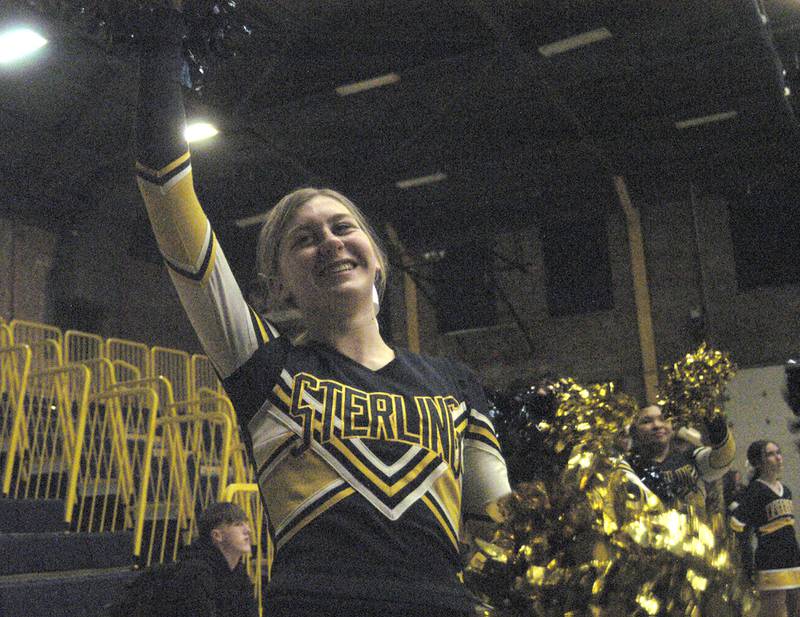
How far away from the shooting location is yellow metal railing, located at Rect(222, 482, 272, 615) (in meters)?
5.40

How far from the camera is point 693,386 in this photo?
477cm

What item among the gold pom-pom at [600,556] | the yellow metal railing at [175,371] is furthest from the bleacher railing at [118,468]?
the gold pom-pom at [600,556]

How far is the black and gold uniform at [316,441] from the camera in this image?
1.27 m

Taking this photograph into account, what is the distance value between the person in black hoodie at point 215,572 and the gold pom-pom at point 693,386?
2186 millimetres

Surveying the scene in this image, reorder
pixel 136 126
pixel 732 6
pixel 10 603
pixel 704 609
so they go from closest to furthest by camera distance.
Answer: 1. pixel 704 609
2. pixel 136 126
3. pixel 10 603
4. pixel 732 6

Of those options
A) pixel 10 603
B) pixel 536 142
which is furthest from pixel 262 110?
pixel 10 603

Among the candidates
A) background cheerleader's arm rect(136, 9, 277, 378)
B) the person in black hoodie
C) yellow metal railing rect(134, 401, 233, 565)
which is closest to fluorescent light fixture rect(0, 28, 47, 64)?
yellow metal railing rect(134, 401, 233, 565)

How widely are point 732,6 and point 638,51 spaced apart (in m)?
1.03

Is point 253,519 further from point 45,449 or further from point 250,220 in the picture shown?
point 250,220

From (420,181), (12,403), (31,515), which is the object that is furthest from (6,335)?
(420,181)

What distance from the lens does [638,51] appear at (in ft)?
34.0

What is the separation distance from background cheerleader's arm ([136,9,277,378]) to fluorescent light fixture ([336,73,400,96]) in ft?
32.4

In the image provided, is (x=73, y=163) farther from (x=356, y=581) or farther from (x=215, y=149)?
(x=356, y=581)

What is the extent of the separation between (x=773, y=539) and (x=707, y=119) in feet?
22.7
